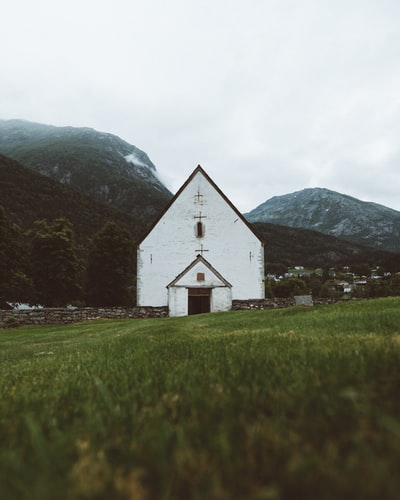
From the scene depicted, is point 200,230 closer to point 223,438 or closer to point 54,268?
point 54,268

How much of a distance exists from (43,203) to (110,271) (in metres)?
44.1

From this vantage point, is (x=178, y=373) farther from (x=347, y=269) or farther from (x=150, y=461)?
(x=347, y=269)

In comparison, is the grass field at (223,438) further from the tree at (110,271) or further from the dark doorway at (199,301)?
the tree at (110,271)

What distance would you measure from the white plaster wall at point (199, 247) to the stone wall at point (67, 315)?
265 cm

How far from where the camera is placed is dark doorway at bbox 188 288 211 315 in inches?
1165

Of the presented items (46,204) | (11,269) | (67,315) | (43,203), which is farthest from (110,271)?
(43,203)

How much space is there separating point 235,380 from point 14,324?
87.2 feet

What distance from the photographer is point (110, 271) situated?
5122 cm

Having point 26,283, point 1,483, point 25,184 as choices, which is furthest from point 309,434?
point 25,184

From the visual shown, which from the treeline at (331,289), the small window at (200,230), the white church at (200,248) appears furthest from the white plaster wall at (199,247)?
the treeline at (331,289)

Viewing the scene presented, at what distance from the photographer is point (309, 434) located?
1467mm

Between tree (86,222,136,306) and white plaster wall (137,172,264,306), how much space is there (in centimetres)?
2083

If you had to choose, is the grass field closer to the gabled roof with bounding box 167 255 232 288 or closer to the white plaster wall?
the gabled roof with bounding box 167 255 232 288

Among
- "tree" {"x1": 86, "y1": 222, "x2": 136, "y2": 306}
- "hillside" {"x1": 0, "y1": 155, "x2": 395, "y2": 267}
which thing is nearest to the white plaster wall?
"tree" {"x1": 86, "y1": 222, "x2": 136, "y2": 306}
